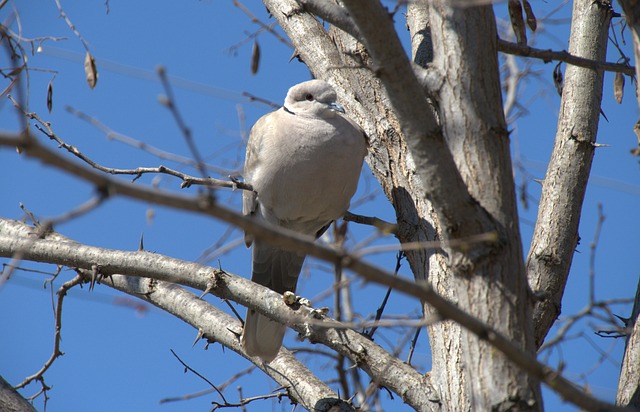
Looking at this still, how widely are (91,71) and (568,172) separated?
220 cm

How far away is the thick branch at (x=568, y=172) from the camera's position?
3143mm

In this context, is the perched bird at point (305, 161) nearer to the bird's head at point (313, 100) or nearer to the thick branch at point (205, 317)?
the bird's head at point (313, 100)

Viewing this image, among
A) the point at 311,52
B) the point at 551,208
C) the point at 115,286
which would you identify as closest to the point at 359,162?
the point at 311,52

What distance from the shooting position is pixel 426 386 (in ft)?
9.36

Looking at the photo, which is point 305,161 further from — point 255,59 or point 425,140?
point 425,140

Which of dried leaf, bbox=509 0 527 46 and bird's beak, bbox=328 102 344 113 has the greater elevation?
bird's beak, bbox=328 102 344 113

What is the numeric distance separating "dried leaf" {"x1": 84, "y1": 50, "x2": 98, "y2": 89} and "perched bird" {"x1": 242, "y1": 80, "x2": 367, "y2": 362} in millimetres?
1132

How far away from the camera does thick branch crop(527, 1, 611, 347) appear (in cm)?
314

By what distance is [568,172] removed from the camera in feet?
10.5

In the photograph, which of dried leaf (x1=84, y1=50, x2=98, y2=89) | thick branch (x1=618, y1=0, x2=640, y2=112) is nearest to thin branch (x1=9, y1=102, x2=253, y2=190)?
dried leaf (x1=84, y1=50, x2=98, y2=89)

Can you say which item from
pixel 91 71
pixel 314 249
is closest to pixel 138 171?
pixel 91 71

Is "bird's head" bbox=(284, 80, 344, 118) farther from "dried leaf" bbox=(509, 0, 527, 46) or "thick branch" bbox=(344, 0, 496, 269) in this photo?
"thick branch" bbox=(344, 0, 496, 269)

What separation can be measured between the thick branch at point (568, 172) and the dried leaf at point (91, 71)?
211 cm

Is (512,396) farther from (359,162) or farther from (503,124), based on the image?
(359,162)
